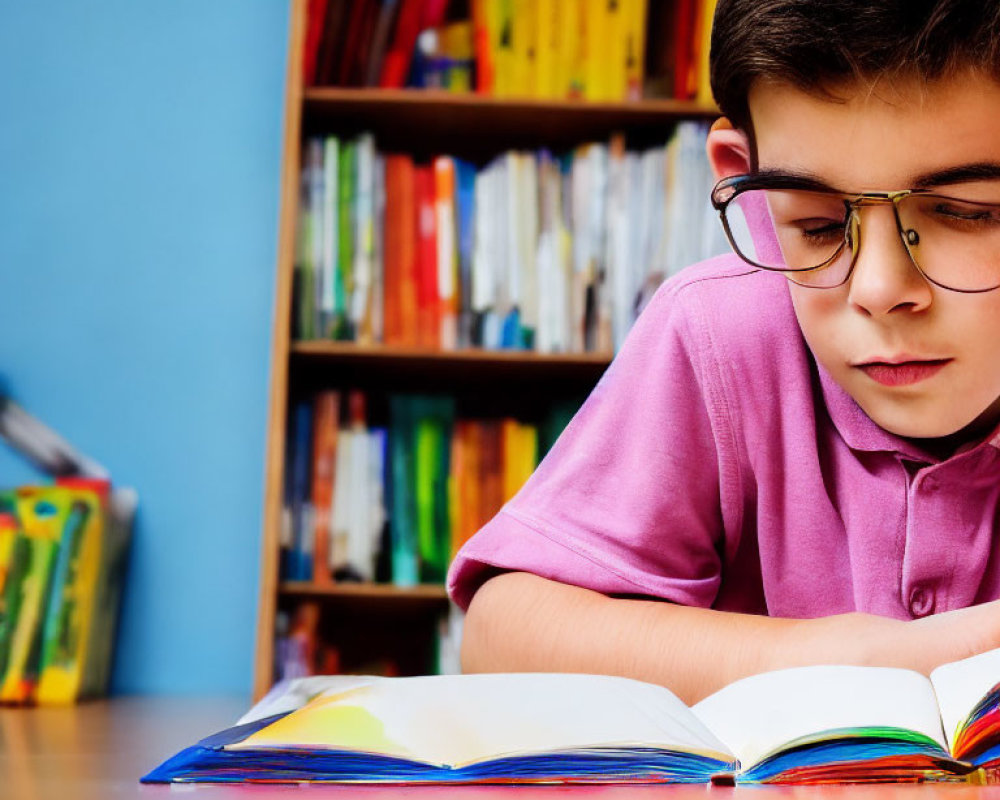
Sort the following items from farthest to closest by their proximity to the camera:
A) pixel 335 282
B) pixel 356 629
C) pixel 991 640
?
pixel 356 629 < pixel 335 282 < pixel 991 640

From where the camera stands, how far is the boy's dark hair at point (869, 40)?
80 cm

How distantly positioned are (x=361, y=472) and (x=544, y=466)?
3.67ft

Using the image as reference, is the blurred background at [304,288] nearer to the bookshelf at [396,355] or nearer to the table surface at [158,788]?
the bookshelf at [396,355]

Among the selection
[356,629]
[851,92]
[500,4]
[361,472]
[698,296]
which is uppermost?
[500,4]

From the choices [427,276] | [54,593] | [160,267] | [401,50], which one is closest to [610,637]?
[427,276]

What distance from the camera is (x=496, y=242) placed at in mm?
2162

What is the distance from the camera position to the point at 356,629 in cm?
236

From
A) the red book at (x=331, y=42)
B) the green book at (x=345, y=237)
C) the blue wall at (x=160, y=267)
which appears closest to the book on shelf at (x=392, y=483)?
the green book at (x=345, y=237)

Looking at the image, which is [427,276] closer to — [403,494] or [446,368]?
[446,368]

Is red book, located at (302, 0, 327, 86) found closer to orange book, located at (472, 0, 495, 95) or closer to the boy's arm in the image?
orange book, located at (472, 0, 495, 95)

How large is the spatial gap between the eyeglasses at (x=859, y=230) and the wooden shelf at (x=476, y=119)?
129 cm

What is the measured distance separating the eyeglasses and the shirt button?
28cm

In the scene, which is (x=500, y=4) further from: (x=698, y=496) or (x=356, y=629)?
(x=698, y=496)

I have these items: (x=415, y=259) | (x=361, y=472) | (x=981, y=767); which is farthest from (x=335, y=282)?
(x=981, y=767)
